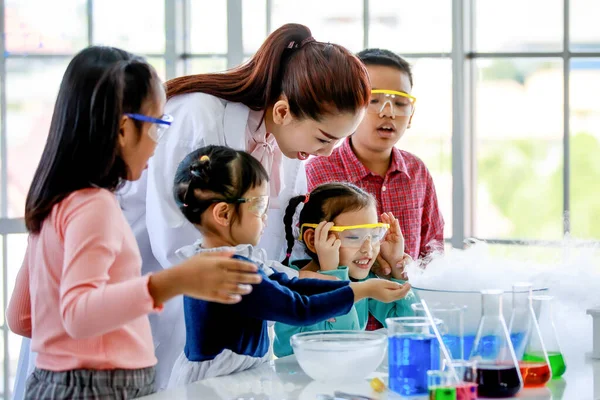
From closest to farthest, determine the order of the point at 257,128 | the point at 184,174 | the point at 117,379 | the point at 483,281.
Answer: the point at 117,379 < the point at 483,281 < the point at 184,174 < the point at 257,128

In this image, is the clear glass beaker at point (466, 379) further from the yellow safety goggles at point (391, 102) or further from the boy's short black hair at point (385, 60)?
the boy's short black hair at point (385, 60)

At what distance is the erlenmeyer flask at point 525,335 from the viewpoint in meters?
1.57

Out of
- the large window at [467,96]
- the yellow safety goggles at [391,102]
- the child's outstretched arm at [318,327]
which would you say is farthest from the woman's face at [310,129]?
the large window at [467,96]

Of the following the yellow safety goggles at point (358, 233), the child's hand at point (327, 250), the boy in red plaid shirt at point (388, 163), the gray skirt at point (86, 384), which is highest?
the boy in red plaid shirt at point (388, 163)

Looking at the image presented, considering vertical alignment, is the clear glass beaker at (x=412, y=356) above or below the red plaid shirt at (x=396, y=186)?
below

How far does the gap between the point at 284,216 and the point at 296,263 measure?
0.13m

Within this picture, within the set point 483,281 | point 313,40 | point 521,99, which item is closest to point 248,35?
point 521,99

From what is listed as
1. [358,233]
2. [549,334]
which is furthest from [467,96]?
[549,334]

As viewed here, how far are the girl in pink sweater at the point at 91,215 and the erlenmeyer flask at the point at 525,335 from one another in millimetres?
531

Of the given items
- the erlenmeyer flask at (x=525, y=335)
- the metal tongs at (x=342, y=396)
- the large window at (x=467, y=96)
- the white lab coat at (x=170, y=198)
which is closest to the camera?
the metal tongs at (x=342, y=396)

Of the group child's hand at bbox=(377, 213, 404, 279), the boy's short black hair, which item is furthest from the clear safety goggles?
the boy's short black hair

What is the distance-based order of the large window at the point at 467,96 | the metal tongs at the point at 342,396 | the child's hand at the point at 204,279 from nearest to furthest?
the child's hand at the point at 204,279 < the metal tongs at the point at 342,396 < the large window at the point at 467,96

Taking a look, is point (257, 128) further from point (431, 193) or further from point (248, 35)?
point (248, 35)

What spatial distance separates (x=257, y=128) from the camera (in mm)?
2168
